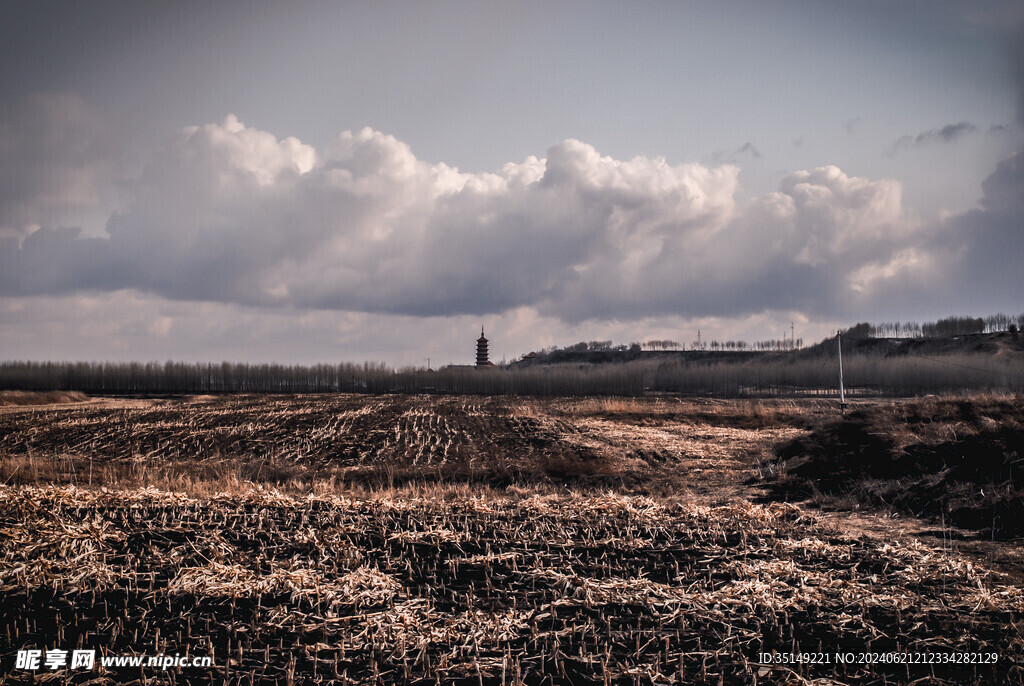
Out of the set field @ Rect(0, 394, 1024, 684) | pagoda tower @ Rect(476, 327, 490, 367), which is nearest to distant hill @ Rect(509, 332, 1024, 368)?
pagoda tower @ Rect(476, 327, 490, 367)

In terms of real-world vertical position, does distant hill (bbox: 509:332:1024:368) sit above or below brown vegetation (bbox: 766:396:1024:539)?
above

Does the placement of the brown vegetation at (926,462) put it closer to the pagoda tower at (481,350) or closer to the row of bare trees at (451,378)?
the row of bare trees at (451,378)

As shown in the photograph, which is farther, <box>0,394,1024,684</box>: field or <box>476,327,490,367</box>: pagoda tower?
<box>476,327,490,367</box>: pagoda tower

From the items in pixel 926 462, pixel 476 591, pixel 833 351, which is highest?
pixel 833 351

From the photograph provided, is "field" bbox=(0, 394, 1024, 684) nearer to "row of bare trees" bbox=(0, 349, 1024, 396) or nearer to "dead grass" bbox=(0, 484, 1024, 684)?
"dead grass" bbox=(0, 484, 1024, 684)

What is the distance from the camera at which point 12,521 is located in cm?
800

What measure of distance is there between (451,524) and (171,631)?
157 inches

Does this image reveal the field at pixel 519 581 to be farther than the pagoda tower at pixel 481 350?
No

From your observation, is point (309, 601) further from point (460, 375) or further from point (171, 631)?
point (460, 375)

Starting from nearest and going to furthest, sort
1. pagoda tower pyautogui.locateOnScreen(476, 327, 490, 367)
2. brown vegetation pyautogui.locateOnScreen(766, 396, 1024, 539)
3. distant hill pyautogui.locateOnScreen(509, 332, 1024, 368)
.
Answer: brown vegetation pyautogui.locateOnScreen(766, 396, 1024, 539) → distant hill pyautogui.locateOnScreen(509, 332, 1024, 368) → pagoda tower pyautogui.locateOnScreen(476, 327, 490, 367)

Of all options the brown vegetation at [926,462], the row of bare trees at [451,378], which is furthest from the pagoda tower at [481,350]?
the brown vegetation at [926,462]

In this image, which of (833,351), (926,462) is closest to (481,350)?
(833,351)

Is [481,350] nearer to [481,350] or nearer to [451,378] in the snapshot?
[481,350]

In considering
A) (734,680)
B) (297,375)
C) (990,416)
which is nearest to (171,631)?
(734,680)
